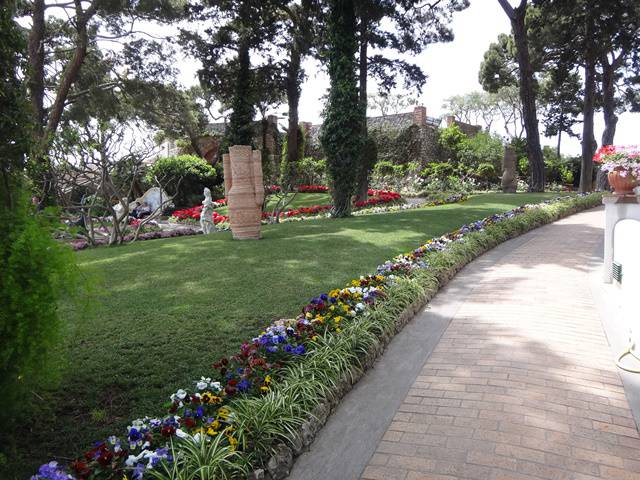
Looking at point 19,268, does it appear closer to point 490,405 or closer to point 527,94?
point 490,405

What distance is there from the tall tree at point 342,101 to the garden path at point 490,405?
8264 millimetres

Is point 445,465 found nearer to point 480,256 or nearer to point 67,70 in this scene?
point 480,256

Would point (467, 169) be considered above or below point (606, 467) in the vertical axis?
above

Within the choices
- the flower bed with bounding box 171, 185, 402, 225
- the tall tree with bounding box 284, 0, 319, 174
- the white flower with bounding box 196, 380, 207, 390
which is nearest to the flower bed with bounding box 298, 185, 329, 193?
the tall tree with bounding box 284, 0, 319, 174

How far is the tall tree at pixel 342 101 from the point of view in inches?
520

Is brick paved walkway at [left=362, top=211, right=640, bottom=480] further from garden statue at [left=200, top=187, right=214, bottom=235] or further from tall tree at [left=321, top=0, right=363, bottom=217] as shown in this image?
garden statue at [left=200, top=187, right=214, bottom=235]

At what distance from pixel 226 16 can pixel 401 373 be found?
17284 millimetres

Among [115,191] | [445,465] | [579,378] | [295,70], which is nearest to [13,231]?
[445,465]

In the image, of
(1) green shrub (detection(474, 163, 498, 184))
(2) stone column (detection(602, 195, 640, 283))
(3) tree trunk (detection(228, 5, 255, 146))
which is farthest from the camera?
(1) green shrub (detection(474, 163, 498, 184))

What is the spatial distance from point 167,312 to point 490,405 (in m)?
3.23

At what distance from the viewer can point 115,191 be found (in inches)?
429

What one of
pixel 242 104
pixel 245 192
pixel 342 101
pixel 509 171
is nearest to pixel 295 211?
pixel 342 101

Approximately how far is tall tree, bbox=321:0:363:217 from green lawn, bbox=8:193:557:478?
3.81 meters

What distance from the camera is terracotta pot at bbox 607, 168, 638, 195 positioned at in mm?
5480
